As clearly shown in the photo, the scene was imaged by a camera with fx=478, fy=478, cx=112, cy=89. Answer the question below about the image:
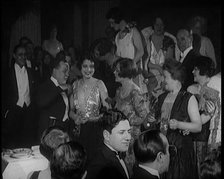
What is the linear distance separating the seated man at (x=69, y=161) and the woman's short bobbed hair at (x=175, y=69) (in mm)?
1152

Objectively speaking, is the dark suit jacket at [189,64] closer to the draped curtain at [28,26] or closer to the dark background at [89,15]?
the dark background at [89,15]

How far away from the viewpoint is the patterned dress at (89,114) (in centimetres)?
475

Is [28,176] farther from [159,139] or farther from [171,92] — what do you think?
[171,92]

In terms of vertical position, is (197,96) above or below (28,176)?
above

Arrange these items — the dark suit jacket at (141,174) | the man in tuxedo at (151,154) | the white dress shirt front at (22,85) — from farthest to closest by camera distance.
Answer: the white dress shirt front at (22,85), the man in tuxedo at (151,154), the dark suit jacket at (141,174)

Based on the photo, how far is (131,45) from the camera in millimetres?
4805

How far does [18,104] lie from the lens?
4.84 m

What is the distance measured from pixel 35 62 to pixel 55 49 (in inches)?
9.6

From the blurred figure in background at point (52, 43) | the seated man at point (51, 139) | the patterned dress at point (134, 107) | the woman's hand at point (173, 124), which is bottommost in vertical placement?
the seated man at point (51, 139)

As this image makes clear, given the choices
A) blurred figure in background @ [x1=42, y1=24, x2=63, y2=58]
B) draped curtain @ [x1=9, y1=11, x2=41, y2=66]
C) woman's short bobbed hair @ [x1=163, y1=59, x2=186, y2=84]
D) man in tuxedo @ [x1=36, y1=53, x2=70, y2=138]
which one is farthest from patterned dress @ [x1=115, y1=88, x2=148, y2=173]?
draped curtain @ [x1=9, y1=11, x2=41, y2=66]

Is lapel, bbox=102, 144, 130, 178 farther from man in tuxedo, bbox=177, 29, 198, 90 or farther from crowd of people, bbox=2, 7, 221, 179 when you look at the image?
man in tuxedo, bbox=177, 29, 198, 90

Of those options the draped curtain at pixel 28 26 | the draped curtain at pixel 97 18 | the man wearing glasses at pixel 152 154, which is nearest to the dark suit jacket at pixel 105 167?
the man wearing glasses at pixel 152 154

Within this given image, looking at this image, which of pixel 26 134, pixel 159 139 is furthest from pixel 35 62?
pixel 159 139

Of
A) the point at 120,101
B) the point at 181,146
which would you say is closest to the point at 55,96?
the point at 120,101
